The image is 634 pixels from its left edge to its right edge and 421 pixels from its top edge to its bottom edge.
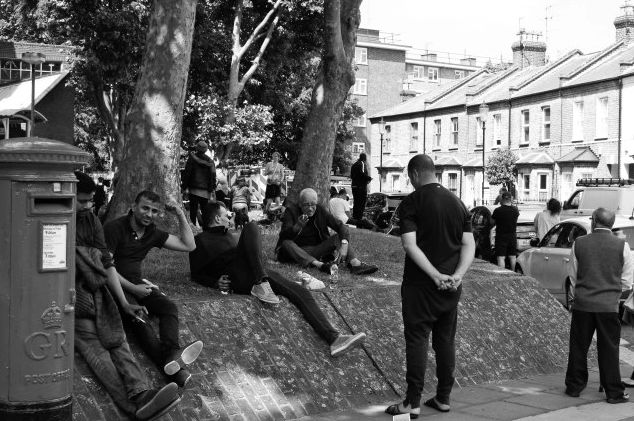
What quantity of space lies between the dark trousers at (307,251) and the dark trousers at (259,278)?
2.03 meters

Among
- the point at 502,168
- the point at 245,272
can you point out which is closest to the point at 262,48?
the point at 245,272

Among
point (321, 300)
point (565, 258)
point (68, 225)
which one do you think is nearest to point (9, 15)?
point (565, 258)

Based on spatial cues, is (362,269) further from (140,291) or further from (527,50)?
(527,50)

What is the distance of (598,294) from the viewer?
8.16 metres

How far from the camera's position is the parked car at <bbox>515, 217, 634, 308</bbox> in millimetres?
14695

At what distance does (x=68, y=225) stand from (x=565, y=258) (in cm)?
1086

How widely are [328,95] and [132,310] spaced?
8931mm

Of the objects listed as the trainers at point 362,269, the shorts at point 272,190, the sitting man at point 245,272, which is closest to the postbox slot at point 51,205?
the sitting man at point 245,272

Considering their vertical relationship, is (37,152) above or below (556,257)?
above

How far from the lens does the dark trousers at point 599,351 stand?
314 inches

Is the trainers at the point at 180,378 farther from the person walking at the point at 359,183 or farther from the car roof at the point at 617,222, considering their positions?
the person walking at the point at 359,183

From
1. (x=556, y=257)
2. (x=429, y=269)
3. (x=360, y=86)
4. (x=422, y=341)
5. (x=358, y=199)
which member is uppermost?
(x=360, y=86)

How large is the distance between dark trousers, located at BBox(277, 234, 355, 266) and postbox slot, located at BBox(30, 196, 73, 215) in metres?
5.17

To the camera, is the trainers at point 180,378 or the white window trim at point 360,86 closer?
the trainers at point 180,378
